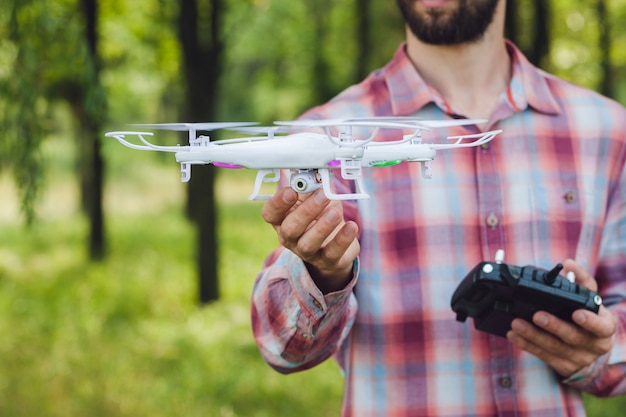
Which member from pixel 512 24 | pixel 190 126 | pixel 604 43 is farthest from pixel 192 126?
pixel 604 43

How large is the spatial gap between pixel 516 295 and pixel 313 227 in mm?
839

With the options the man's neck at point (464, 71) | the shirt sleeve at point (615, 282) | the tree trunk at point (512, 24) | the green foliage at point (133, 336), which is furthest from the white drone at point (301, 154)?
the tree trunk at point (512, 24)

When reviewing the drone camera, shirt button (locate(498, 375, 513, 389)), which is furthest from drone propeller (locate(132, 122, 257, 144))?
shirt button (locate(498, 375, 513, 389))

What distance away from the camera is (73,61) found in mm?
5133

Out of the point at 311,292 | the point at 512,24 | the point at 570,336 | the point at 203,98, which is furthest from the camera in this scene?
the point at 203,98

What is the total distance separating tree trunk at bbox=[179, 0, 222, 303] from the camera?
929 centimetres

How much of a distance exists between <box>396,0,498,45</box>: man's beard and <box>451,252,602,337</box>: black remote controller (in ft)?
3.04

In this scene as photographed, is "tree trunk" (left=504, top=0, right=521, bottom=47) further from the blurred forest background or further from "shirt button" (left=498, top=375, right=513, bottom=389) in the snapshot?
"shirt button" (left=498, top=375, right=513, bottom=389)

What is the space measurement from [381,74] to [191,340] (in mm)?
6504

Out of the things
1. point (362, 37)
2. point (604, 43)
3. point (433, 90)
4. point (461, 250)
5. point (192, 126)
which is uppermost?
point (604, 43)

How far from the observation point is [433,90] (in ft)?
8.75

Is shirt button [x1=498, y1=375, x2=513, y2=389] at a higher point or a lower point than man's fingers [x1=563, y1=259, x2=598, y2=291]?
lower

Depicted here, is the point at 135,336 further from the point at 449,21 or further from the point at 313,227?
the point at 313,227

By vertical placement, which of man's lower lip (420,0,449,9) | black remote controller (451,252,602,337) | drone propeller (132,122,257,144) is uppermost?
man's lower lip (420,0,449,9)
